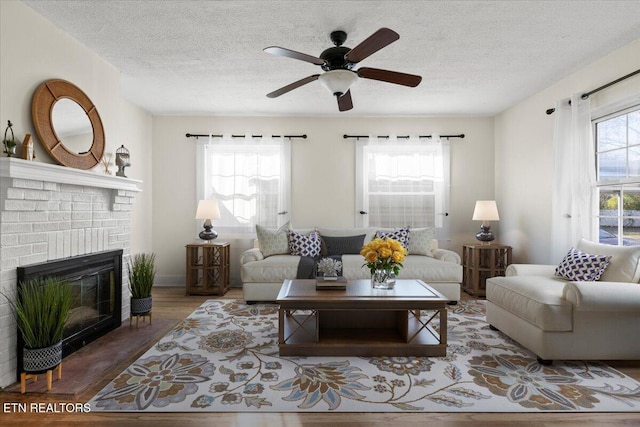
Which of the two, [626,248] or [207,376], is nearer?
[207,376]

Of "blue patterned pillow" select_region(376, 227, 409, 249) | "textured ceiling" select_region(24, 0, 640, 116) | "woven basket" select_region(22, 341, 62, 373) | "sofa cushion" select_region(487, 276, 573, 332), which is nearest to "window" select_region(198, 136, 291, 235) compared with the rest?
"textured ceiling" select_region(24, 0, 640, 116)

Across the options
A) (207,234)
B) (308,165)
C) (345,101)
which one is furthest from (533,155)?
(207,234)

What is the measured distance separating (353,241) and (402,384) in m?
2.75

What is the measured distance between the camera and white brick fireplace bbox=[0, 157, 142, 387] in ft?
7.56

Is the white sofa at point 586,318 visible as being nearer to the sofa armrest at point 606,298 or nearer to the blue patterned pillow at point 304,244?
the sofa armrest at point 606,298

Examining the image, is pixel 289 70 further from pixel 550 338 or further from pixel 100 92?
pixel 550 338

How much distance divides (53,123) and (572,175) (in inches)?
186

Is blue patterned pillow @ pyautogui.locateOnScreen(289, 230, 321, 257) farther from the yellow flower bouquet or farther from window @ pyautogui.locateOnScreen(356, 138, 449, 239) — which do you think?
the yellow flower bouquet

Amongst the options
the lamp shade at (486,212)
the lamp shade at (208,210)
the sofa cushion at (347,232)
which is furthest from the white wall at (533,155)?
the lamp shade at (208,210)

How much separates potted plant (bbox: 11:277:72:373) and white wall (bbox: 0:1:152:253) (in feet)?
3.38

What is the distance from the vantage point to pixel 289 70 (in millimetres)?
3777

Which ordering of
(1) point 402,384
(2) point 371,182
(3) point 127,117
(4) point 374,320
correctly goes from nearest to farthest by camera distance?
(1) point 402,384, (4) point 374,320, (3) point 127,117, (2) point 371,182

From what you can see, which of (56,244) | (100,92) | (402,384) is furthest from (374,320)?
(100,92)

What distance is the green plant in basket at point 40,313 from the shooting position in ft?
7.41
